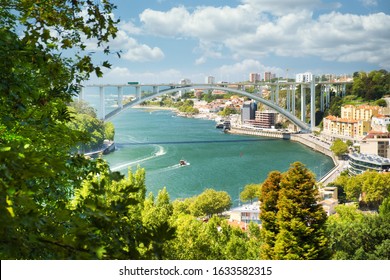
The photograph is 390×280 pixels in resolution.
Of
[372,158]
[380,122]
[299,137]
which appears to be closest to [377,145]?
[372,158]

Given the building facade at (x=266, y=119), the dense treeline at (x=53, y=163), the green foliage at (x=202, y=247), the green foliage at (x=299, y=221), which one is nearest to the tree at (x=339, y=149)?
the building facade at (x=266, y=119)

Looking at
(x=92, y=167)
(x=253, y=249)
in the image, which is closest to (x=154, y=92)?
(x=253, y=249)

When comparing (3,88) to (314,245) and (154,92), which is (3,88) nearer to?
(314,245)

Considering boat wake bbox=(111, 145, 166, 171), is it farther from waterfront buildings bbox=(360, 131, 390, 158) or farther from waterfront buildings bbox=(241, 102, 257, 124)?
waterfront buildings bbox=(241, 102, 257, 124)

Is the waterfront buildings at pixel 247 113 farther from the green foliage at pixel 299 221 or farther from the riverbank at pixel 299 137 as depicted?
the green foliage at pixel 299 221

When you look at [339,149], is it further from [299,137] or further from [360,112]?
[299,137]
